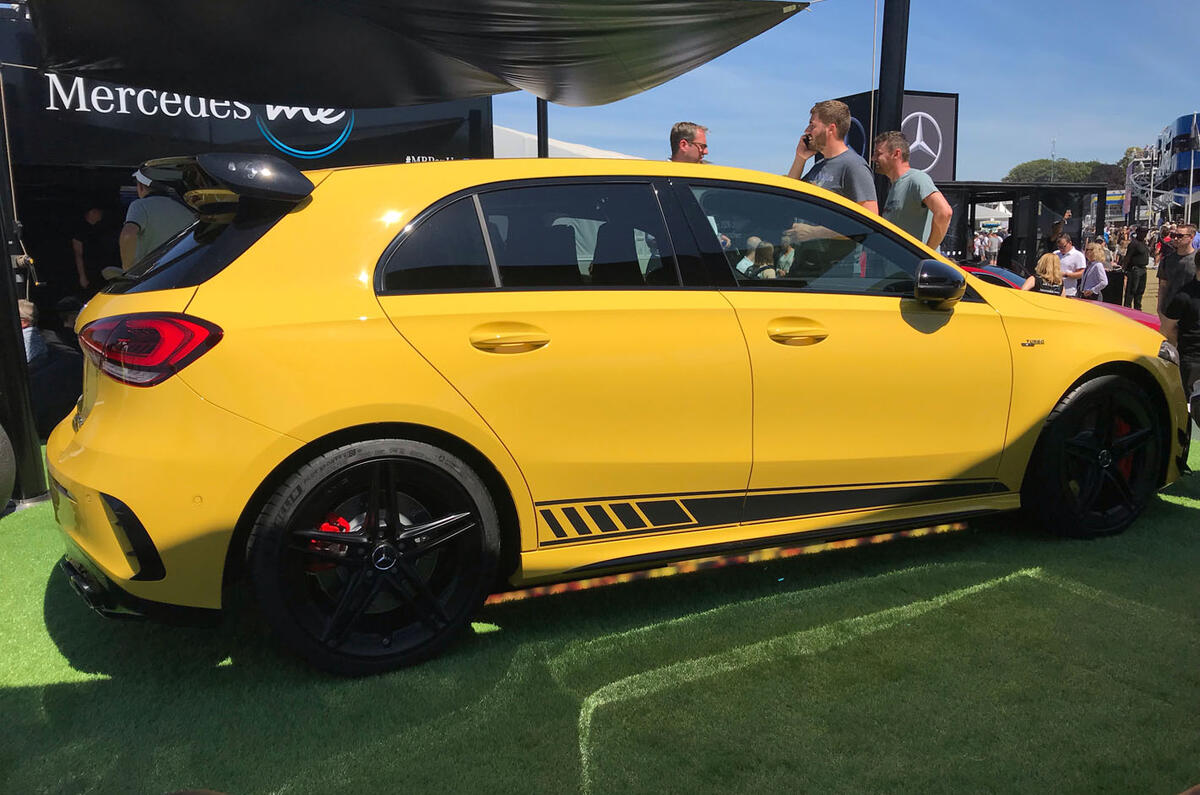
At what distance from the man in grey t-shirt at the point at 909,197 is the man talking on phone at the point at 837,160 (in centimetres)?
21

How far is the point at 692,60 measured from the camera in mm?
6184

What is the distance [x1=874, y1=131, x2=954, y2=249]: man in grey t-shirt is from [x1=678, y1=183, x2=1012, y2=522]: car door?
1535 millimetres

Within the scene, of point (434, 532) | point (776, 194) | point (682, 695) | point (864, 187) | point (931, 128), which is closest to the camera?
point (682, 695)

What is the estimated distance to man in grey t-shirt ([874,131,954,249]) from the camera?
4.74 metres

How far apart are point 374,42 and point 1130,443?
5058 millimetres

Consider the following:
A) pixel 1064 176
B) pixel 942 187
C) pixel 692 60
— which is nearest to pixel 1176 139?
pixel 1064 176

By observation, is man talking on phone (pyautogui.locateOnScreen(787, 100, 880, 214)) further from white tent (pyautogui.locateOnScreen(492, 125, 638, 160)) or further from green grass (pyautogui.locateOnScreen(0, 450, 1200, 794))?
white tent (pyautogui.locateOnScreen(492, 125, 638, 160))

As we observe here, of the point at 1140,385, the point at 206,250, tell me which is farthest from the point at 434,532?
the point at 1140,385

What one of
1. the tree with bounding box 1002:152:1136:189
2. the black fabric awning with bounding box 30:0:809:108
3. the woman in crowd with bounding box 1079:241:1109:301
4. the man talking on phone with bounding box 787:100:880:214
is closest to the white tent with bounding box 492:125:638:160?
the black fabric awning with bounding box 30:0:809:108

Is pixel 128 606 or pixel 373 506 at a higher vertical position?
pixel 373 506

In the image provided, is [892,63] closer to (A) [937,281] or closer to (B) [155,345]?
(A) [937,281]

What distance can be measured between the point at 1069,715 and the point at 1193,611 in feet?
3.31

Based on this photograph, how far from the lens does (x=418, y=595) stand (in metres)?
2.62

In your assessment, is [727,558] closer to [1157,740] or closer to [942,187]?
[1157,740]
